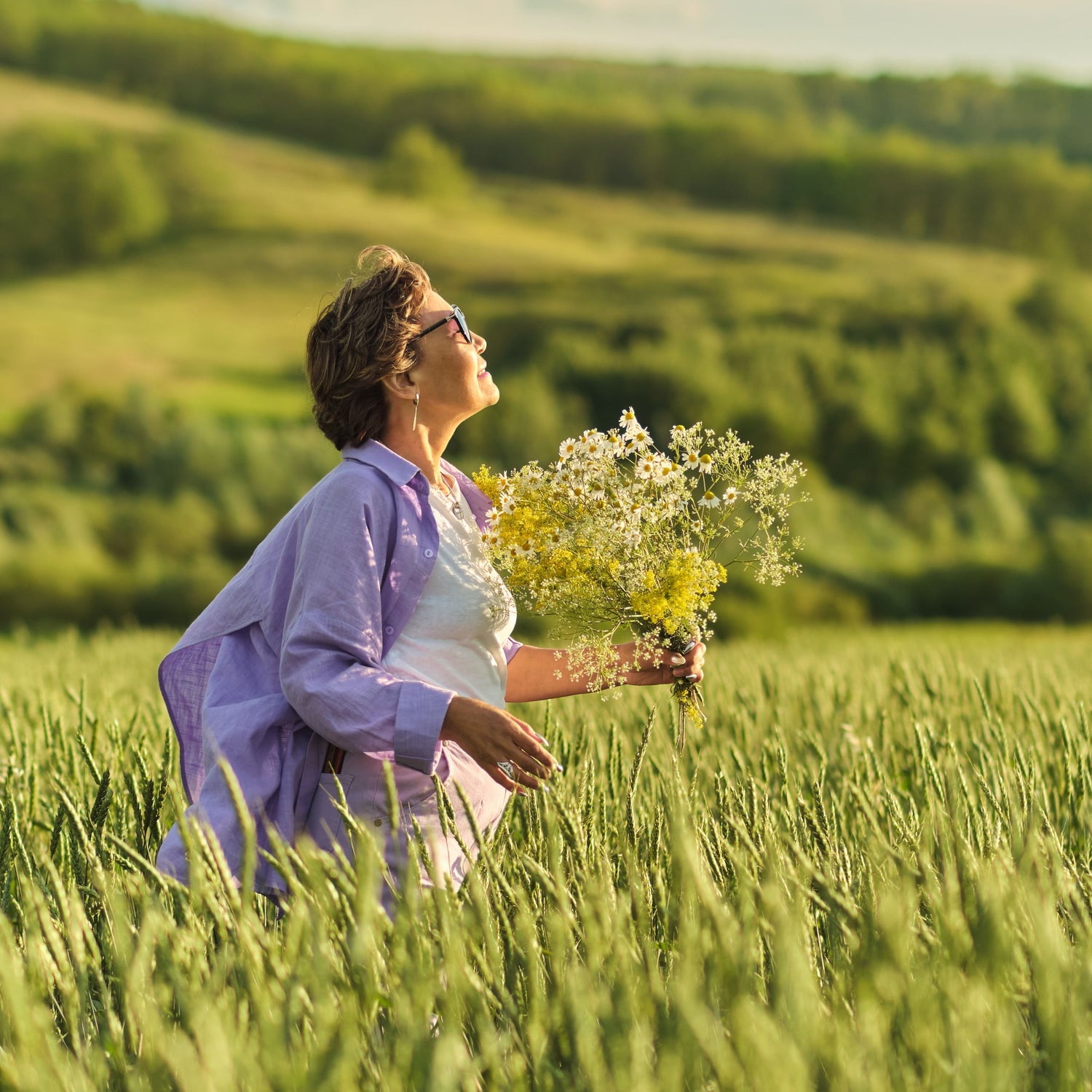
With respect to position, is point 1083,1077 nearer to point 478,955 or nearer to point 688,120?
point 478,955

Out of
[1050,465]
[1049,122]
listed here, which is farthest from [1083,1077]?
[1049,122]

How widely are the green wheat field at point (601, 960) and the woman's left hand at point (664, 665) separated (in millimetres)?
253

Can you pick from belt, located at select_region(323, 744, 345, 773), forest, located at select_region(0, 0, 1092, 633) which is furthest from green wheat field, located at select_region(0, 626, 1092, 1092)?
forest, located at select_region(0, 0, 1092, 633)

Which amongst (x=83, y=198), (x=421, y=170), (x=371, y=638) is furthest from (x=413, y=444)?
(x=421, y=170)

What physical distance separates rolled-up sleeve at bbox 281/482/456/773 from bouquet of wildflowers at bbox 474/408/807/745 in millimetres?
286

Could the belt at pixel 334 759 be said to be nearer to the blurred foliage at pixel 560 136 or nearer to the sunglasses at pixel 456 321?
the sunglasses at pixel 456 321

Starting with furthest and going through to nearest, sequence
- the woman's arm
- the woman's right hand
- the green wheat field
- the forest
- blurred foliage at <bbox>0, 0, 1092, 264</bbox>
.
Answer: blurred foliage at <bbox>0, 0, 1092, 264</bbox> → the forest → the woman's arm → the woman's right hand → the green wheat field

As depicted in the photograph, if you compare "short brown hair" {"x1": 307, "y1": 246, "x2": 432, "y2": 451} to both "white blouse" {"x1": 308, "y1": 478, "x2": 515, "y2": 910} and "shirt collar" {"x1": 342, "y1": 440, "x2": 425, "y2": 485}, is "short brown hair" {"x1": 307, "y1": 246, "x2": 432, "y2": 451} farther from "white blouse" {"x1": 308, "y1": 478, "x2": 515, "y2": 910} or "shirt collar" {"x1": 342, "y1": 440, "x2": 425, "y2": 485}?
"white blouse" {"x1": 308, "y1": 478, "x2": 515, "y2": 910}

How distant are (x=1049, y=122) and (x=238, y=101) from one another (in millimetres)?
40579

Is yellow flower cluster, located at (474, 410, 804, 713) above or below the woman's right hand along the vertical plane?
above

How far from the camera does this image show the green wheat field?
1.42 meters

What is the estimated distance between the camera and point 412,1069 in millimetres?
1562

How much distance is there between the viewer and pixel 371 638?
224 centimetres

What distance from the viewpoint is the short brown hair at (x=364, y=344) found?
235cm
